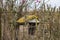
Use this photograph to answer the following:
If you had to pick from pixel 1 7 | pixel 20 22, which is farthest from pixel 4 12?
pixel 20 22

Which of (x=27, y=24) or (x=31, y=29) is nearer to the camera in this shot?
(x=27, y=24)

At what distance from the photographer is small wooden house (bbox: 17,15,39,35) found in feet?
Answer: 12.0

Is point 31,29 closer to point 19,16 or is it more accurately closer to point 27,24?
point 27,24

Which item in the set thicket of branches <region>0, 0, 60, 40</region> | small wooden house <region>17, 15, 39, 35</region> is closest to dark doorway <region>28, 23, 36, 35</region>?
small wooden house <region>17, 15, 39, 35</region>

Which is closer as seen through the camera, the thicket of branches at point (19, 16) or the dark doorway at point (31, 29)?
the thicket of branches at point (19, 16)

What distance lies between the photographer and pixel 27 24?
144 inches

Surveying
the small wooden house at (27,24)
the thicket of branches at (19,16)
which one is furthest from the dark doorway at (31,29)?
the thicket of branches at (19,16)

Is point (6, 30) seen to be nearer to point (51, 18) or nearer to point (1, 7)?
point (1, 7)

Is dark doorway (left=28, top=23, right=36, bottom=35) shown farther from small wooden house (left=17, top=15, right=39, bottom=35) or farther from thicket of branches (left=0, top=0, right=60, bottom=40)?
thicket of branches (left=0, top=0, right=60, bottom=40)

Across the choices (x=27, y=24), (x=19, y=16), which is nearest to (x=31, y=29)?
(x=27, y=24)

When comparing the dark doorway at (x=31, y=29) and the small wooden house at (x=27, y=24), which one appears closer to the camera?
the small wooden house at (x=27, y=24)

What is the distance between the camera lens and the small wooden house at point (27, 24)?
3653 millimetres

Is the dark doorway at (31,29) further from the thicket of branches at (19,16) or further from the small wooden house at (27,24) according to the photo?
the thicket of branches at (19,16)

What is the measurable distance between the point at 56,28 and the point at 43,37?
308mm
